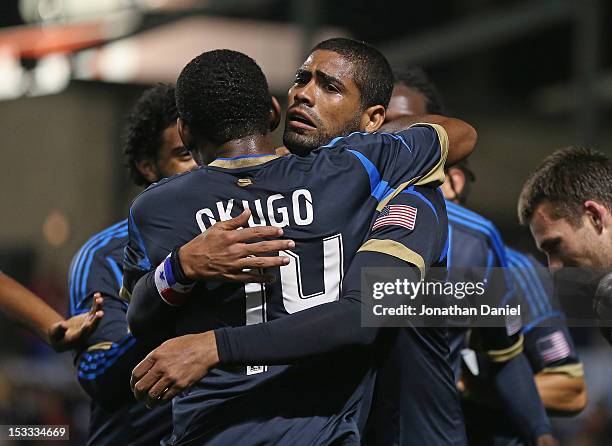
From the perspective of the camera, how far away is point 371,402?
121 inches

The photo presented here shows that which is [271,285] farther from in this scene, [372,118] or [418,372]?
[372,118]

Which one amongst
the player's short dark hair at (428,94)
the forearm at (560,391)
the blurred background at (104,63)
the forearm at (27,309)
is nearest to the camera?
the forearm at (27,309)

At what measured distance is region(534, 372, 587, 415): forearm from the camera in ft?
14.3

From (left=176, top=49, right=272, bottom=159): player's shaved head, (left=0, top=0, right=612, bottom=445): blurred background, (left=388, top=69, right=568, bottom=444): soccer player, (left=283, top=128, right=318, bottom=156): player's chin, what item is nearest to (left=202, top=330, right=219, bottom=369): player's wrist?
(left=176, top=49, right=272, bottom=159): player's shaved head

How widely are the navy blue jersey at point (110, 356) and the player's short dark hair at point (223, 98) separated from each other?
771mm

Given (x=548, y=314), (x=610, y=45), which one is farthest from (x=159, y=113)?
(x=610, y=45)

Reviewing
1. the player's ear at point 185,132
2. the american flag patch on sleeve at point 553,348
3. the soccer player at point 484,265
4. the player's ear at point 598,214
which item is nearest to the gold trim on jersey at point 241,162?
the player's ear at point 185,132

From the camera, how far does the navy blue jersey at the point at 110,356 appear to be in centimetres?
343

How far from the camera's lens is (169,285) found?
9.11ft

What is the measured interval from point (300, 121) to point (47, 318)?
127cm

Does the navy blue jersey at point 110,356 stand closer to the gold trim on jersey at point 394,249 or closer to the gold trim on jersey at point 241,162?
the gold trim on jersey at point 241,162

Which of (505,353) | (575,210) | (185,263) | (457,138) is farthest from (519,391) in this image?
(185,263)

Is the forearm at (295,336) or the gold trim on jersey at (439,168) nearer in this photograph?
the forearm at (295,336)

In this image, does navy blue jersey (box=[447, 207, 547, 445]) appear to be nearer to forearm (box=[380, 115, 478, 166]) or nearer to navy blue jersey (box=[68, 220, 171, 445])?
forearm (box=[380, 115, 478, 166])
